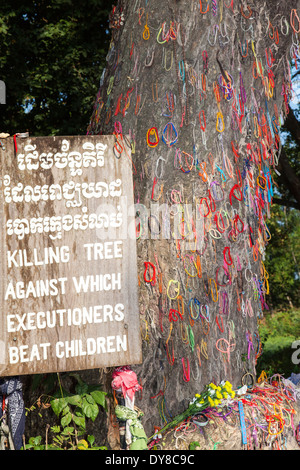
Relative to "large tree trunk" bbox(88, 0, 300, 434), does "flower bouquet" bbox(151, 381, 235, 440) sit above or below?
below

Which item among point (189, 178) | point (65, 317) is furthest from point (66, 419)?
point (189, 178)

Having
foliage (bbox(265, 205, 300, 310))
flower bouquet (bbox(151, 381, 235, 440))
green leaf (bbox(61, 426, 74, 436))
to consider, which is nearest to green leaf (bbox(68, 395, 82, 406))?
green leaf (bbox(61, 426, 74, 436))

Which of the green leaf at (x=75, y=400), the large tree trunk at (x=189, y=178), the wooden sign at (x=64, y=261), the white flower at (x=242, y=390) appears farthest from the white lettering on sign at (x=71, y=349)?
the white flower at (x=242, y=390)

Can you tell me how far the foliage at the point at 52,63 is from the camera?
7660mm

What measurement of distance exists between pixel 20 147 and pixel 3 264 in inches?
27.3

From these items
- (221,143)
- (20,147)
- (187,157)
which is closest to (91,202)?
(20,147)

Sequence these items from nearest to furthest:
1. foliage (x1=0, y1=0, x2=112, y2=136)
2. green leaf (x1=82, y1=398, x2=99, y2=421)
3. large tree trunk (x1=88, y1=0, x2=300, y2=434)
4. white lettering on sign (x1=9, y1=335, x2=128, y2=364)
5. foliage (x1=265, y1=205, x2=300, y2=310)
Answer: white lettering on sign (x1=9, y1=335, x2=128, y2=364)
green leaf (x1=82, y1=398, x2=99, y2=421)
large tree trunk (x1=88, y1=0, x2=300, y2=434)
foliage (x1=0, y1=0, x2=112, y2=136)
foliage (x1=265, y1=205, x2=300, y2=310)

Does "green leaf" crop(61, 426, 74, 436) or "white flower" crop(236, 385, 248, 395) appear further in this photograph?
"white flower" crop(236, 385, 248, 395)

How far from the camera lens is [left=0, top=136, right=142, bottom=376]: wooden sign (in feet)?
9.78

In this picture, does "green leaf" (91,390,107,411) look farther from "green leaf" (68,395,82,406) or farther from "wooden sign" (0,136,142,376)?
"wooden sign" (0,136,142,376)

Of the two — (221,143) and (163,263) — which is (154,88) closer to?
(221,143)

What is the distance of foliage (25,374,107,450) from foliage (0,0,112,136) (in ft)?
16.4

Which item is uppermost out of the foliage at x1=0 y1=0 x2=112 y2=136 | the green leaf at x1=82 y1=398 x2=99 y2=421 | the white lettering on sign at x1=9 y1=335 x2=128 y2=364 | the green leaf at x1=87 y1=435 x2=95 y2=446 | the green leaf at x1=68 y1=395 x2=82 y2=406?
the foliage at x1=0 y1=0 x2=112 y2=136

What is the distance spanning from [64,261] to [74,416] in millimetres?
1037
